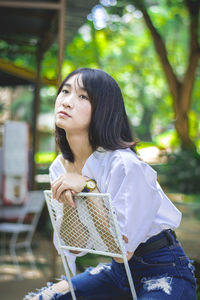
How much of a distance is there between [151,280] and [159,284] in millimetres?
43

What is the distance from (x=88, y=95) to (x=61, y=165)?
306 mm

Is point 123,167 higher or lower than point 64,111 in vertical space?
lower

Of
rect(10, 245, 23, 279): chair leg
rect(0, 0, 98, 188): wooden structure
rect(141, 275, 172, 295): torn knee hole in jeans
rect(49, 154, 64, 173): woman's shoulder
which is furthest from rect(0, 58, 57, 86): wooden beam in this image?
rect(141, 275, 172, 295): torn knee hole in jeans

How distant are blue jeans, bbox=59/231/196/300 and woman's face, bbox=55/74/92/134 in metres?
0.46

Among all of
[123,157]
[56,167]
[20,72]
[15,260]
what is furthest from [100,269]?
[20,72]

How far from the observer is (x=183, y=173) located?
12.5 m

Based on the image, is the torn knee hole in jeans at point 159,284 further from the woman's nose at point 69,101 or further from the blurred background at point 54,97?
the woman's nose at point 69,101

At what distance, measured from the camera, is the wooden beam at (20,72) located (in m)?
6.15

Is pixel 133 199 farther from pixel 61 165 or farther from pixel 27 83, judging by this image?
pixel 27 83

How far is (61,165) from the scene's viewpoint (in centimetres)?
165

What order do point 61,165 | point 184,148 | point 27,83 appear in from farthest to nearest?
point 184,148 < point 27,83 < point 61,165

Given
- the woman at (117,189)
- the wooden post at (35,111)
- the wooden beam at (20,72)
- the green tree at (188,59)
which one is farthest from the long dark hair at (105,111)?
the green tree at (188,59)

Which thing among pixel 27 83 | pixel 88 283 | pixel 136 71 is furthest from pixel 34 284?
pixel 136 71

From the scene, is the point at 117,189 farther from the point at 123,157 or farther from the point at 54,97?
the point at 54,97
